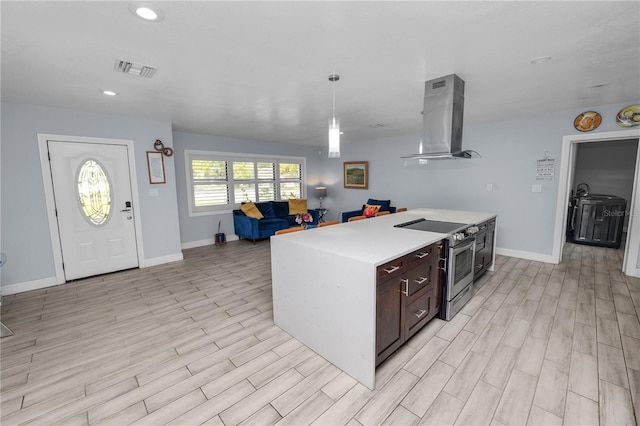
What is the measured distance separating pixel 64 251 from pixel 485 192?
22.8ft

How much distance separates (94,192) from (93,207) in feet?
0.75

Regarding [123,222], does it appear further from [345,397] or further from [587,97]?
[587,97]

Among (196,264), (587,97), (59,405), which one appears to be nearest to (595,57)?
(587,97)

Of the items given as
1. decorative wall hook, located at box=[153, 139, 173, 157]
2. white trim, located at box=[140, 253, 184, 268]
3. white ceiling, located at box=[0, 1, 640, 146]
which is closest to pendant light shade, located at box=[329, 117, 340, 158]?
white ceiling, located at box=[0, 1, 640, 146]

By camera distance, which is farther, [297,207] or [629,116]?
[297,207]

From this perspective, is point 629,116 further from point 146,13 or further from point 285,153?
point 285,153

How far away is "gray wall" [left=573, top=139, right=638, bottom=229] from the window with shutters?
7049 mm

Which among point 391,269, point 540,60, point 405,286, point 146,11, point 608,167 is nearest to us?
point 146,11

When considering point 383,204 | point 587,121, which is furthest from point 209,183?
point 587,121

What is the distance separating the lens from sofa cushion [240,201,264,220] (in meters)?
6.06

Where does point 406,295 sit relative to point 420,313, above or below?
above

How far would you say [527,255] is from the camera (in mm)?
4656

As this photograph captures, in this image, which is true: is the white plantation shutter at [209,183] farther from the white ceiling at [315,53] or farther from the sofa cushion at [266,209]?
the white ceiling at [315,53]

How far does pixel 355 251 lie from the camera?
2045 millimetres
